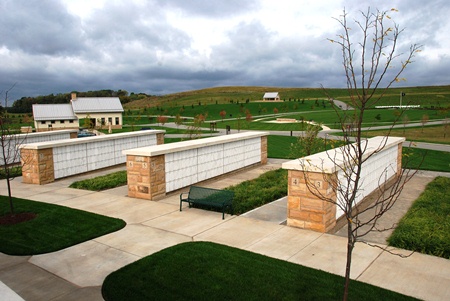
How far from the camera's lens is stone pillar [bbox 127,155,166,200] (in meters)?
12.2

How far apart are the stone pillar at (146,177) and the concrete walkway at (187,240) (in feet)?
2.01

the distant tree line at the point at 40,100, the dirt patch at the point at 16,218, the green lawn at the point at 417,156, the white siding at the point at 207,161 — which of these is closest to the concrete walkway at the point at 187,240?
the dirt patch at the point at 16,218

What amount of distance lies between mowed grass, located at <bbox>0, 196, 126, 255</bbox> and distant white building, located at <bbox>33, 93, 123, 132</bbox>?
1835 inches

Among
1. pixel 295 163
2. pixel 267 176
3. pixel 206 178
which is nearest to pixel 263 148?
pixel 267 176

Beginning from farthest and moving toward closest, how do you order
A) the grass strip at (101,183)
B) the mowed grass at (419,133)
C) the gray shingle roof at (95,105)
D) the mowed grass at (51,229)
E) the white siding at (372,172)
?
the gray shingle roof at (95,105) → the mowed grass at (419,133) → the grass strip at (101,183) → the white siding at (372,172) → the mowed grass at (51,229)

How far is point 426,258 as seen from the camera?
747cm

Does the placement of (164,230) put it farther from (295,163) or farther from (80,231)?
(295,163)

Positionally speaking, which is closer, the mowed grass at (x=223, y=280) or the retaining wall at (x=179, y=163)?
the mowed grass at (x=223, y=280)

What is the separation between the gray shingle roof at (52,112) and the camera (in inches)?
2163

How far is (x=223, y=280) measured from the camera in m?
6.43

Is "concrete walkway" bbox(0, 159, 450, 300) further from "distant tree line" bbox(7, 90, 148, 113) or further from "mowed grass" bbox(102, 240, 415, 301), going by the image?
"distant tree line" bbox(7, 90, 148, 113)

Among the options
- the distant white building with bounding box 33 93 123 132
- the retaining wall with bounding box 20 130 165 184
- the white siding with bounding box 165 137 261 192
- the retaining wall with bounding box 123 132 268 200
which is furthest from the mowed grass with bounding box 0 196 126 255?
the distant white building with bounding box 33 93 123 132

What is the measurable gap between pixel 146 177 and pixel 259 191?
3.90m

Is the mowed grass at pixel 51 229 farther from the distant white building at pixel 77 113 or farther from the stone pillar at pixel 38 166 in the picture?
Answer: the distant white building at pixel 77 113
